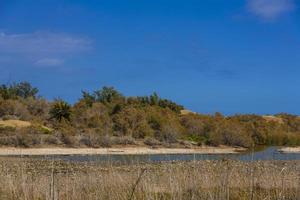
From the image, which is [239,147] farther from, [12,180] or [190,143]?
[12,180]

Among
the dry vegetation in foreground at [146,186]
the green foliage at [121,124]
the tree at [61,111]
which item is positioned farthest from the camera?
the tree at [61,111]

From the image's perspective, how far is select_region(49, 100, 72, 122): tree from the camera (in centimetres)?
5475

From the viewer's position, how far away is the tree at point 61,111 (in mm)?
54750

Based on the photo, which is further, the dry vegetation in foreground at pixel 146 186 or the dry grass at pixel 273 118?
the dry grass at pixel 273 118

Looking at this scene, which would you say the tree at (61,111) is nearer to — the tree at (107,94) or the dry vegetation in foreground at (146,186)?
the tree at (107,94)

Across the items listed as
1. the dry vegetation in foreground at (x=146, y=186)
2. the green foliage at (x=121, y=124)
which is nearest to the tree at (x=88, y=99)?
the green foliage at (x=121, y=124)

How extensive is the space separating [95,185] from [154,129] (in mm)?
46069

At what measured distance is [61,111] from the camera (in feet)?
181

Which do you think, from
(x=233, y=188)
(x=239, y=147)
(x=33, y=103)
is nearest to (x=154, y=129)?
(x=239, y=147)

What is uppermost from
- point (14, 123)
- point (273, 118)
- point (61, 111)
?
point (273, 118)

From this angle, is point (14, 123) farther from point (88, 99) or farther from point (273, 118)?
point (273, 118)

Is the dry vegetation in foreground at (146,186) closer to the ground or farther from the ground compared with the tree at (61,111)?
closer to the ground

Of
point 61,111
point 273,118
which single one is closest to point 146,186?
point 61,111

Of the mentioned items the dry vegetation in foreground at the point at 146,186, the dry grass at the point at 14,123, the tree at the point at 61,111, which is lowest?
the dry vegetation in foreground at the point at 146,186
